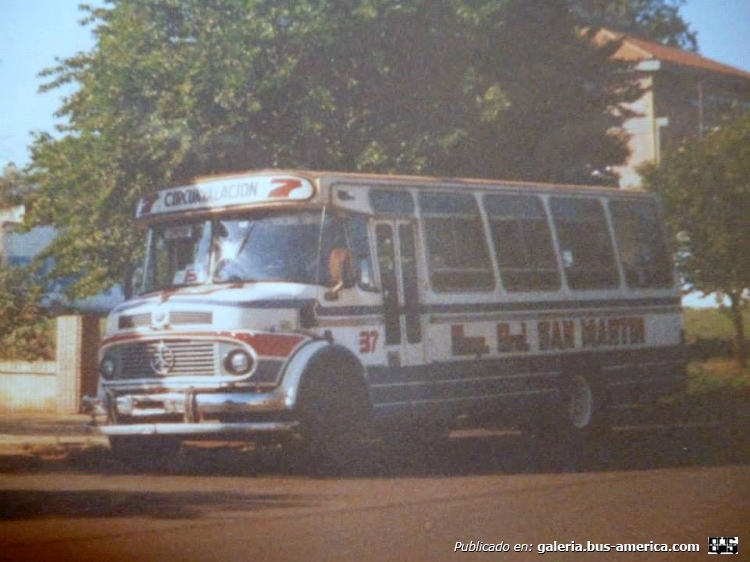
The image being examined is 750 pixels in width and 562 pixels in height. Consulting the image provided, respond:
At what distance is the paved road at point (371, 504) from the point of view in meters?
8.92

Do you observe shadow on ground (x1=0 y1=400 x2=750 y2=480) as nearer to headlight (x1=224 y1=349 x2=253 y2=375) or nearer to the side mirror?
headlight (x1=224 y1=349 x2=253 y2=375)

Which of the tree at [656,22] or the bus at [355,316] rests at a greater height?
the tree at [656,22]

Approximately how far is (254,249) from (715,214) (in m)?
14.2

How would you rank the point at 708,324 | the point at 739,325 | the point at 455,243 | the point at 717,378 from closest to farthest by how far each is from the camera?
1. the point at 455,243
2. the point at 717,378
3. the point at 739,325
4. the point at 708,324

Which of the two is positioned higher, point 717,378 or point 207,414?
point 717,378

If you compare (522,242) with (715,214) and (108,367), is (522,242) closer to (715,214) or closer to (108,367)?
(108,367)

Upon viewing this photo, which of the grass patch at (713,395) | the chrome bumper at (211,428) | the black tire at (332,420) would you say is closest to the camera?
the chrome bumper at (211,428)

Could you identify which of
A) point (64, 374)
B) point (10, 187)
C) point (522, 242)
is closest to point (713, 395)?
point (522, 242)

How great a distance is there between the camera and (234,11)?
18.3 metres

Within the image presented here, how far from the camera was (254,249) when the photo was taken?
1358 cm

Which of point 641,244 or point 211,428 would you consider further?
point 641,244

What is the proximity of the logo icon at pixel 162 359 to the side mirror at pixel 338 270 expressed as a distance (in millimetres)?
1557

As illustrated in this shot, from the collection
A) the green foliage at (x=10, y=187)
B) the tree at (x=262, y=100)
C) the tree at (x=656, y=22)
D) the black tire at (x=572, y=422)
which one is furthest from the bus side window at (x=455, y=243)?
the tree at (x=656, y=22)

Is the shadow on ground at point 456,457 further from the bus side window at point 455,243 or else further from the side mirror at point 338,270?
the bus side window at point 455,243
